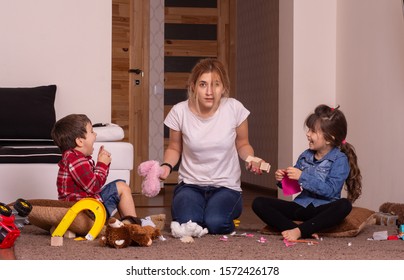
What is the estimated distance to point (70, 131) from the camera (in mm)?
3086

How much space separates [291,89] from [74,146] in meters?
2.13

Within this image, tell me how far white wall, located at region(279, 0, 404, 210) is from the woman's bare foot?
122 centimetres

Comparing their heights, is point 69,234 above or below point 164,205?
above

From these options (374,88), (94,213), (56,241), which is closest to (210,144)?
(94,213)

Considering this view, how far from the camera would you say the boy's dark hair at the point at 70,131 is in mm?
3082

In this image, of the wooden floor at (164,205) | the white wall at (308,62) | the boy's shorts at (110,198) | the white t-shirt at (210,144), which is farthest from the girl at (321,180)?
the white wall at (308,62)

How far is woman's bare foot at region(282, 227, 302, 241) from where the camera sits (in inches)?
115

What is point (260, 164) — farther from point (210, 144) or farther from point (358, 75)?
point (358, 75)

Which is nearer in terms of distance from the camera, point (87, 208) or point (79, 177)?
point (87, 208)

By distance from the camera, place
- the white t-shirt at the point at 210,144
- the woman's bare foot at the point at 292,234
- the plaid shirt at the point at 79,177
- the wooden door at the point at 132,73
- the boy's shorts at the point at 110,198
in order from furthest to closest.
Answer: the wooden door at the point at 132,73, the white t-shirt at the point at 210,144, the boy's shorts at the point at 110,198, the plaid shirt at the point at 79,177, the woman's bare foot at the point at 292,234

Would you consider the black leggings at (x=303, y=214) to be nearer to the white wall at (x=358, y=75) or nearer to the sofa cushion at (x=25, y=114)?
the white wall at (x=358, y=75)

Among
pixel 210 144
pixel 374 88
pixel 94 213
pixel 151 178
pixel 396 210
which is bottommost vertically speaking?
pixel 396 210

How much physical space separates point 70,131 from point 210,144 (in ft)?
2.01

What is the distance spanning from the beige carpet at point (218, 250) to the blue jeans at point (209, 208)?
0.29 feet
